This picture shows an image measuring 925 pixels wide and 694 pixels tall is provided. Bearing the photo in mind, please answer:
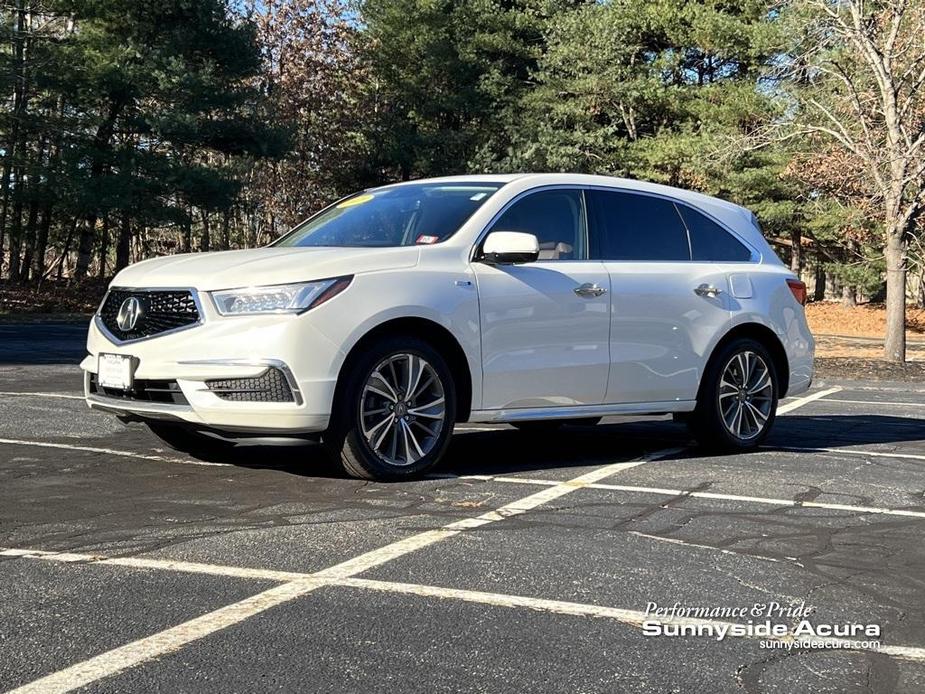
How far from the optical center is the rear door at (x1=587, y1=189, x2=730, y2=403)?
25.1 ft

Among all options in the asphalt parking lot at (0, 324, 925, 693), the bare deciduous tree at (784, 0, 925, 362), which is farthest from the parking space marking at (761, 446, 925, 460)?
the bare deciduous tree at (784, 0, 925, 362)

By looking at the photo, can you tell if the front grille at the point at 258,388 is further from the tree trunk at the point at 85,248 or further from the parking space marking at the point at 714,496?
the tree trunk at the point at 85,248

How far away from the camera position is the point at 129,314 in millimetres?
6688

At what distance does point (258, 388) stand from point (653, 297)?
2.89 meters

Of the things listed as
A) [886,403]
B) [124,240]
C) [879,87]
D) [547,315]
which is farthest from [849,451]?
[124,240]

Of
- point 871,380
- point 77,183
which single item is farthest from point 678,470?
point 77,183

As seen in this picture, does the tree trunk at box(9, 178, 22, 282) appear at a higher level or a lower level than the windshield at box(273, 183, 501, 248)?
higher

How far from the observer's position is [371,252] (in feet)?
→ 21.9

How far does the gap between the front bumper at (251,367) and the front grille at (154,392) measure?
0.12 ft

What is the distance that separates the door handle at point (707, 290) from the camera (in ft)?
26.4

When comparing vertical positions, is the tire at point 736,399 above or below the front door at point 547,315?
below

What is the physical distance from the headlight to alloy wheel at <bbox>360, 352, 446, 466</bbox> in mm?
542

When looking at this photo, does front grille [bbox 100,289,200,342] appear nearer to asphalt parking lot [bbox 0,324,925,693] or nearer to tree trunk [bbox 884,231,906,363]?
asphalt parking lot [bbox 0,324,925,693]

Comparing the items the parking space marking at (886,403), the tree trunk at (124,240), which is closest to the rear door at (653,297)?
the parking space marking at (886,403)
